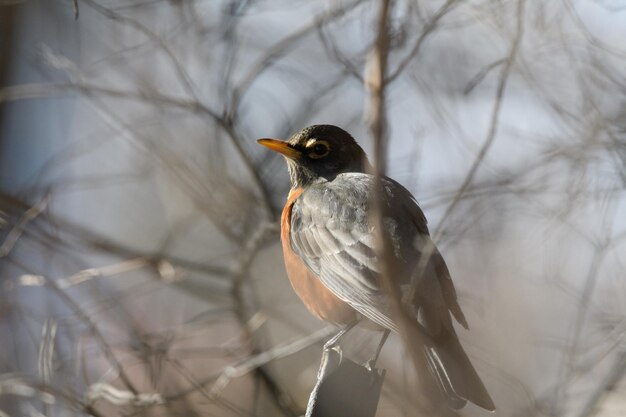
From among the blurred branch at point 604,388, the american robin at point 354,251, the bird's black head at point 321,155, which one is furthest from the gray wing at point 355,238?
the blurred branch at point 604,388

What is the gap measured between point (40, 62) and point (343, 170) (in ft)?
8.96

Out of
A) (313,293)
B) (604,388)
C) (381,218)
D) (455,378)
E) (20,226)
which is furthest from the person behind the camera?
(20,226)

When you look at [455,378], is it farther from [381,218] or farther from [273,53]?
[273,53]

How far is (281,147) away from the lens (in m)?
5.59

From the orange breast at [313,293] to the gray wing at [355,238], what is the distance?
5cm

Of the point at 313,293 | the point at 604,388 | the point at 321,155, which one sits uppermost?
the point at 321,155

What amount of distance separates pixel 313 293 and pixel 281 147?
38.5 inches

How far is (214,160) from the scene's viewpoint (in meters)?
6.62

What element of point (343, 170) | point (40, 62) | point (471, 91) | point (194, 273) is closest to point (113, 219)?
point (40, 62)

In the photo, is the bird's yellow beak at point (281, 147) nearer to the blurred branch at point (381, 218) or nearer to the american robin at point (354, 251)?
the american robin at point (354, 251)

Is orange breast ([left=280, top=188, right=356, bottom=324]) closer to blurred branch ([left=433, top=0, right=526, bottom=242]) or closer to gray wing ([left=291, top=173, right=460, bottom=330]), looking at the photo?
gray wing ([left=291, top=173, right=460, bottom=330])

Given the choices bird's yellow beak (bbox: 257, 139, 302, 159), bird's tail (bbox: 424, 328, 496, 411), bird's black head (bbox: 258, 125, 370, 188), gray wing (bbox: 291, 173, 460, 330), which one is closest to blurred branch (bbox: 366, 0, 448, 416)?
bird's tail (bbox: 424, 328, 496, 411)

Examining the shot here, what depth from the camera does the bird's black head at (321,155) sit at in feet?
19.2

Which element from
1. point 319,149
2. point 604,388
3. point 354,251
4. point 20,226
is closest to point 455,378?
point 604,388
